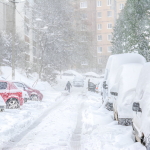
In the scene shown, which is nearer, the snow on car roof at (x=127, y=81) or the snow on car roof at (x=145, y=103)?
the snow on car roof at (x=145, y=103)

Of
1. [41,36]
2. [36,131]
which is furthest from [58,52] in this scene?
[36,131]

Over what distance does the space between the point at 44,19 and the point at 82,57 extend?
95.2 ft

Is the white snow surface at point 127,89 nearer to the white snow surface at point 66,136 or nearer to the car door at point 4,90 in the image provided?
the white snow surface at point 66,136

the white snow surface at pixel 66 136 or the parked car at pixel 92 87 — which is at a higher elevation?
the white snow surface at pixel 66 136

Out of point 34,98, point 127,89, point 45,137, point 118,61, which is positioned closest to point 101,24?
point 34,98

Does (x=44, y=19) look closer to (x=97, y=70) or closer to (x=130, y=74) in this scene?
(x=130, y=74)

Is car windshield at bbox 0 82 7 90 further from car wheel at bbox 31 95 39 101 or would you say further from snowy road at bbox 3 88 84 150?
car wheel at bbox 31 95 39 101

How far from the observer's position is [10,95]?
13914 millimetres

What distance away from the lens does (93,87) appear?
32.7 m

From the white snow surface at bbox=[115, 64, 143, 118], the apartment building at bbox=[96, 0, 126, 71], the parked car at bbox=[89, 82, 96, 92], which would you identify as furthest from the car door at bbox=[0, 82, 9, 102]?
the apartment building at bbox=[96, 0, 126, 71]

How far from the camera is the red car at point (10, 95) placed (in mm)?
13844

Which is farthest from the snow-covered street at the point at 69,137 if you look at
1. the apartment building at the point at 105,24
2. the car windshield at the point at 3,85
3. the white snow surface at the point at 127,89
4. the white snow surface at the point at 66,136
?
the apartment building at the point at 105,24

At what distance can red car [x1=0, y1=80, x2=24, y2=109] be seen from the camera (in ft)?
45.4

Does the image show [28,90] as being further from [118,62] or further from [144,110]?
[144,110]
